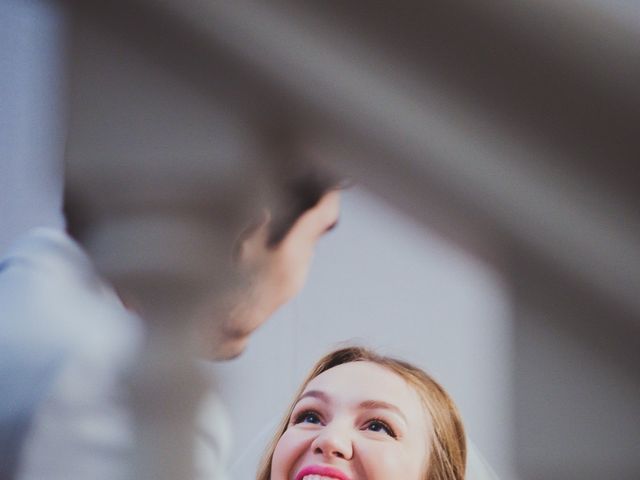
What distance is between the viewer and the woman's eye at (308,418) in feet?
1.78

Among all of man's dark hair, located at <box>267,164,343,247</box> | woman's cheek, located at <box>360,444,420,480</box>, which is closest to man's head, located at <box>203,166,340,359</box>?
man's dark hair, located at <box>267,164,343,247</box>

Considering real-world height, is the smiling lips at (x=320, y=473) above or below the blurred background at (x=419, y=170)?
below

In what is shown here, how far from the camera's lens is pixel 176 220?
1.94 feet

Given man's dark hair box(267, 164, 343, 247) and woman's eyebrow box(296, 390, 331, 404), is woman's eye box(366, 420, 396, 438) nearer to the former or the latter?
woman's eyebrow box(296, 390, 331, 404)

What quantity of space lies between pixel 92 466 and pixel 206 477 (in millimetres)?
71

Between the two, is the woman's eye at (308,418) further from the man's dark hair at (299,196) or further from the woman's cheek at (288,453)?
the man's dark hair at (299,196)

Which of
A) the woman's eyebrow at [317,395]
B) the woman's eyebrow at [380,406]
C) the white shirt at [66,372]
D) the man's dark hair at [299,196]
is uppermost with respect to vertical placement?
the man's dark hair at [299,196]

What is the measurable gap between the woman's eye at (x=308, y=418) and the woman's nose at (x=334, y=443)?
0.06 ft

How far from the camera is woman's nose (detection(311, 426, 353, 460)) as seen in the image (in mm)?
517

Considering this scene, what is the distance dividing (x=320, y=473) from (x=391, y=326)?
104 millimetres

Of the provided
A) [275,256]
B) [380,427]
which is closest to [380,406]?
[380,427]

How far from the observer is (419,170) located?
22.4 inches

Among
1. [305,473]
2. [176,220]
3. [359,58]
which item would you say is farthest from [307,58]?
[305,473]

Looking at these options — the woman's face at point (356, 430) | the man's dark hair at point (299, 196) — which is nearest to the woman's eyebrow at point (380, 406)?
the woman's face at point (356, 430)
